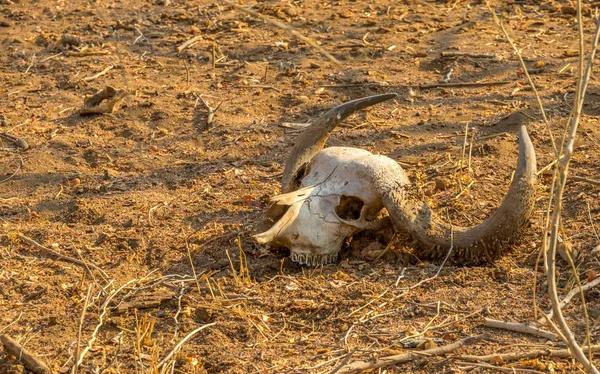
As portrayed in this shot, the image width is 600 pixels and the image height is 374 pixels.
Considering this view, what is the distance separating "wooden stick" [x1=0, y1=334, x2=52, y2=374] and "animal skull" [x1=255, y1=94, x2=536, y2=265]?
1.14 meters

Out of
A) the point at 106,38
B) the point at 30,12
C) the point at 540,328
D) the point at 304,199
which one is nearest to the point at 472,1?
the point at 106,38

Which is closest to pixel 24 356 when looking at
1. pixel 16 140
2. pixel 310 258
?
pixel 310 258

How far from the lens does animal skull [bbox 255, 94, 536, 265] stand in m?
4.34

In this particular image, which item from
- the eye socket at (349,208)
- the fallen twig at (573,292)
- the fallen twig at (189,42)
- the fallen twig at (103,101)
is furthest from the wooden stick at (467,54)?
the fallen twig at (573,292)

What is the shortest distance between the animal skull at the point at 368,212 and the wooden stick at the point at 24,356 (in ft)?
3.74

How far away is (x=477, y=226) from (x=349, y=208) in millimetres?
680

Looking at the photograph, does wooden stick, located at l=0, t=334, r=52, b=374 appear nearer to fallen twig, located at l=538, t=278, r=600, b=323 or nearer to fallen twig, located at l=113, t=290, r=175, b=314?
fallen twig, located at l=113, t=290, r=175, b=314

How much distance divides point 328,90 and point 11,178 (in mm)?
2467

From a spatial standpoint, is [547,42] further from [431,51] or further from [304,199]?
[304,199]

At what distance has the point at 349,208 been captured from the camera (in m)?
4.76

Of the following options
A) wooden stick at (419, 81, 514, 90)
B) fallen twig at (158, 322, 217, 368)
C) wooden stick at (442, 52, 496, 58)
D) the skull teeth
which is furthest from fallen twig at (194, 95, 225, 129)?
fallen twig at (158, 322, 217, 368)

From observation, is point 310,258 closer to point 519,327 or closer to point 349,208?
point 349,208

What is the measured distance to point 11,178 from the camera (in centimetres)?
588

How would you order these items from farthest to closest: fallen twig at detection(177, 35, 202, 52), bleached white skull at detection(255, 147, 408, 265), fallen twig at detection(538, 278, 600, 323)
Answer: fallen twig at detection(177, 35, 202, 52)
bleached white skull at detection(255, 147, 408, 265)
fallen twig at detection(538, 278, 600, 323)
